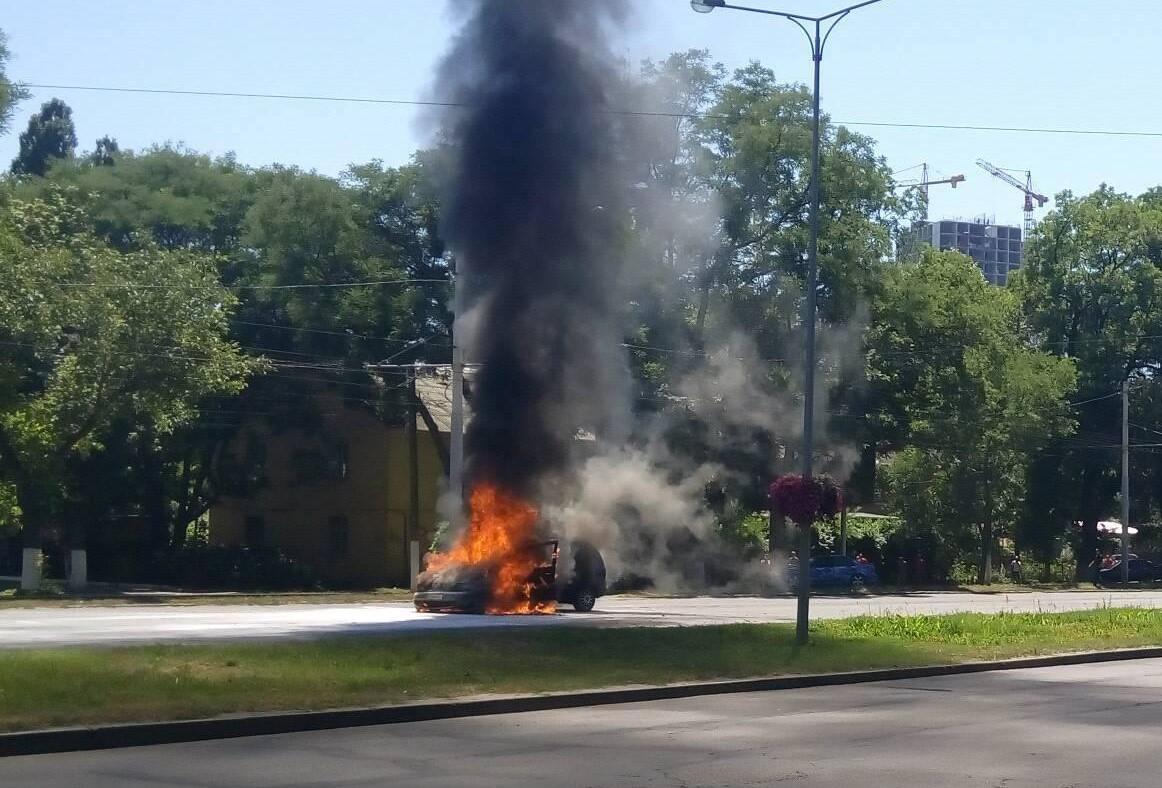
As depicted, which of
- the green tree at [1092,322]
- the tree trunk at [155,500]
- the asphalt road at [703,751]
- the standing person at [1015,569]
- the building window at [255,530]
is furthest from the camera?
the green tree at [1092,322]

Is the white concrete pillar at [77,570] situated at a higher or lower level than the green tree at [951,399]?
lower

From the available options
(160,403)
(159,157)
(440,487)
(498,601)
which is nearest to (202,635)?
(498,601)

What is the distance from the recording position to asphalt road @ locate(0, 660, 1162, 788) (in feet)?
36.4

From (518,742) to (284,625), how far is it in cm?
1366

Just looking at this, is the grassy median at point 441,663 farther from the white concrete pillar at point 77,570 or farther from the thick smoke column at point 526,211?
the white concrete pillar at point 77,570

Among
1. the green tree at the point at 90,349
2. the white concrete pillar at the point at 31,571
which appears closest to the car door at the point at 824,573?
the green tree at the point at 90,349

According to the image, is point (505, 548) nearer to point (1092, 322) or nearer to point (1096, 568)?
point (1096, 568)

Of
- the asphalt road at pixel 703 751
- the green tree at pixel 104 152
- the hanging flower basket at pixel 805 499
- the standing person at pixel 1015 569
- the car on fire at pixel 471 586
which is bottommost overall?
the standing person at pixel 1015 569

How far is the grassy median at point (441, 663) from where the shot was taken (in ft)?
46.4

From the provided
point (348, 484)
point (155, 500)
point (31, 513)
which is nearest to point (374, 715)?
point (31, 513)

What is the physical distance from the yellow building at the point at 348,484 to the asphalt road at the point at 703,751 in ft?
124

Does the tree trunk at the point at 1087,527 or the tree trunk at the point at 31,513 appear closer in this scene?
the tree trunk at the point at 31,513

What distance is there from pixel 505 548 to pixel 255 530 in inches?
1161

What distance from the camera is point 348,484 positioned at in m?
55.2
